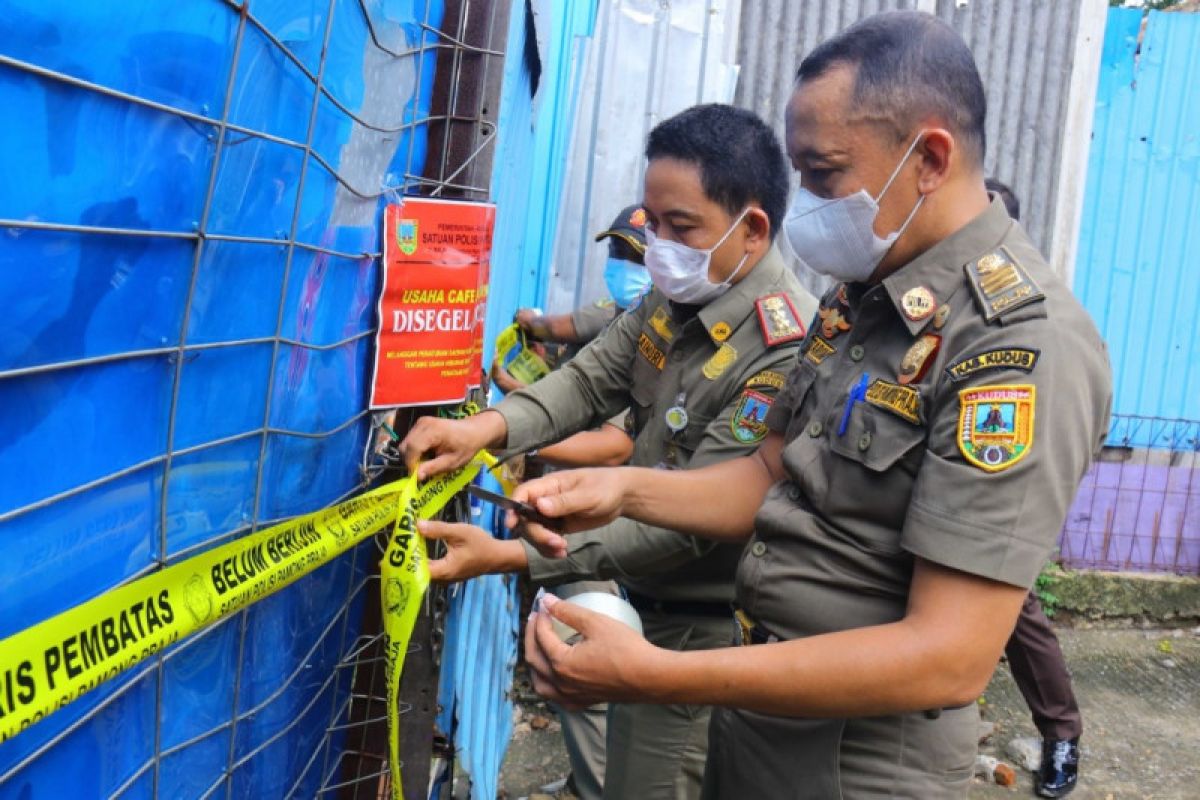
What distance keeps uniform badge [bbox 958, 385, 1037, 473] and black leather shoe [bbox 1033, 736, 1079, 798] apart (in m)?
3.25

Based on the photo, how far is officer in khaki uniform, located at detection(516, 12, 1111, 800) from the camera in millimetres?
1418

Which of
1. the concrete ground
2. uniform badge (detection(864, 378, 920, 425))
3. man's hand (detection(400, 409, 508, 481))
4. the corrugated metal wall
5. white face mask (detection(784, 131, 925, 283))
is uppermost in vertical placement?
the corrugated metal wall

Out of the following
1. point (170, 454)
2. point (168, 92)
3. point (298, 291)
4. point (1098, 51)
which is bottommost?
point (170, 454)

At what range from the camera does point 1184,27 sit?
19.3 feet

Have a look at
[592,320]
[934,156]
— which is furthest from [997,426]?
[592,320]

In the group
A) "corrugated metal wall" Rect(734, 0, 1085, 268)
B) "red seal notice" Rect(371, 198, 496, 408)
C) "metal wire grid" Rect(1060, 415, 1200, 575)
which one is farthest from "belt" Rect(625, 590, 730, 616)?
"metal wire grid" Rect(1060, 415, 1200, 575)

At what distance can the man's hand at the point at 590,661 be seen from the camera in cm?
152

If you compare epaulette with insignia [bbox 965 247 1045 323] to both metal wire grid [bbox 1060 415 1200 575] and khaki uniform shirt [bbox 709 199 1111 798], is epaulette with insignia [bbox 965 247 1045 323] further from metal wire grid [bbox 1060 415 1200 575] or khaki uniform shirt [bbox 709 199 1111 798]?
metal wire grid [bbox 1060 415 1200 575]

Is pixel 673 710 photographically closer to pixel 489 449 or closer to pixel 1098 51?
pixel 489 449

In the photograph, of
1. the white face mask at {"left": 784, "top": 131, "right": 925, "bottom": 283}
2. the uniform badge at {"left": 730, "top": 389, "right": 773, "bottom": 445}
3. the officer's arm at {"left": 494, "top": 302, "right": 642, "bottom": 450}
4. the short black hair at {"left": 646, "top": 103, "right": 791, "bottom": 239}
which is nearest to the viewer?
the white face mask at {"left": 784, "top": 131, "right": 925, "bottom": 283}

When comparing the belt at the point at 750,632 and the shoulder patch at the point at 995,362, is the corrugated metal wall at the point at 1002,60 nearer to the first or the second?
the belt at the point at 750,632

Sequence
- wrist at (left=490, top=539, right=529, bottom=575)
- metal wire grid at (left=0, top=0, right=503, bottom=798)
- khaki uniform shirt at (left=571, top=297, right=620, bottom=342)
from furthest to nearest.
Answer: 1. khaki uniform shirt at (left=571, top=297, right=620, bottom=342)
2. wrist at (left=490, top=539, right=529, bottom=575)
3. metal wire grid at (left=0, top=0, right=503, bottom=798)

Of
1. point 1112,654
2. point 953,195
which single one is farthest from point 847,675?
point 1112,654

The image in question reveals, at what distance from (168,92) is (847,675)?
3.46 ft
